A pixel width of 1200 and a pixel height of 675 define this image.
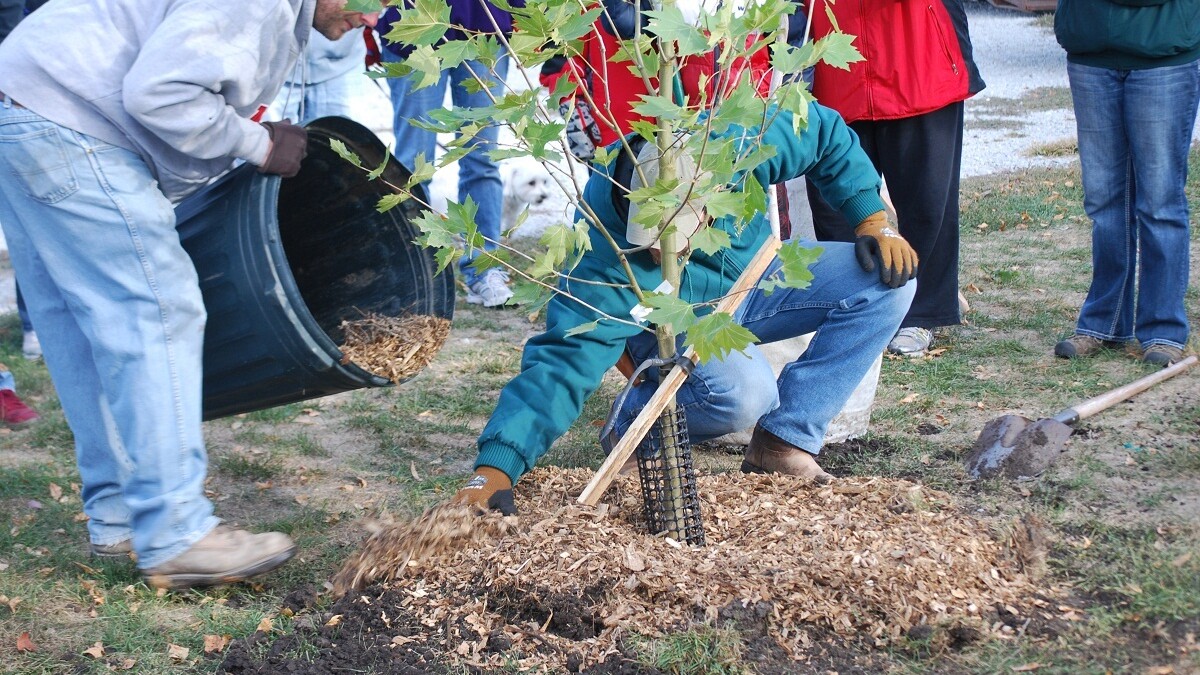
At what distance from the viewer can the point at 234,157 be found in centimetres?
280

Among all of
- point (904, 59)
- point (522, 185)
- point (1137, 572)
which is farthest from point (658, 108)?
point (522, 185)

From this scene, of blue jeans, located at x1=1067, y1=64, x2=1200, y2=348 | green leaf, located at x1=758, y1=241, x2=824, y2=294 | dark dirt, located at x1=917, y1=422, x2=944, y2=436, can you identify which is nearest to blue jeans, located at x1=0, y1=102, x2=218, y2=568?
green leaf, located at x1=758, y1=241, x2=824, y2=294

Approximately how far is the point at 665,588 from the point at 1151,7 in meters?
2.90

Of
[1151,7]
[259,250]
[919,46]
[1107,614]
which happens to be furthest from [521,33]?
[1151,7]

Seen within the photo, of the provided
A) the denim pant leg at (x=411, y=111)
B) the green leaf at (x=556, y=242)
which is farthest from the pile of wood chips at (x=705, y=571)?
the denim pant leg at (x=411, y=111)

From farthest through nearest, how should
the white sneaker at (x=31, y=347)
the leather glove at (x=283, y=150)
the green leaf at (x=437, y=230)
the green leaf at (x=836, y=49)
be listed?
the white sneaker at (x=31, y=347) → the leather glove at (x=283, y=150) → the green leaf at (x=437, y=230) → the green leaf at (x=836, y=49)

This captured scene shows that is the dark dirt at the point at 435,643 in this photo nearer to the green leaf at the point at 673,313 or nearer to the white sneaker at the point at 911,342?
the green leaf at the point at 673,313

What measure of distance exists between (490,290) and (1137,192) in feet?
9.84

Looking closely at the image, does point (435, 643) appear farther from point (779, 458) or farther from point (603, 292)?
point (779, 458)

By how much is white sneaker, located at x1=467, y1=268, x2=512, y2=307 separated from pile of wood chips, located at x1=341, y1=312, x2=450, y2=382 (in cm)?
247

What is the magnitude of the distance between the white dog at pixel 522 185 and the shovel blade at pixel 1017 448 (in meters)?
3.84

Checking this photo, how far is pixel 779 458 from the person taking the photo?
3.32 metres

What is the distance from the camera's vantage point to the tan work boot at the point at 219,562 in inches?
113

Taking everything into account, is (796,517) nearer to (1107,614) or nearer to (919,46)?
(1107,614)
